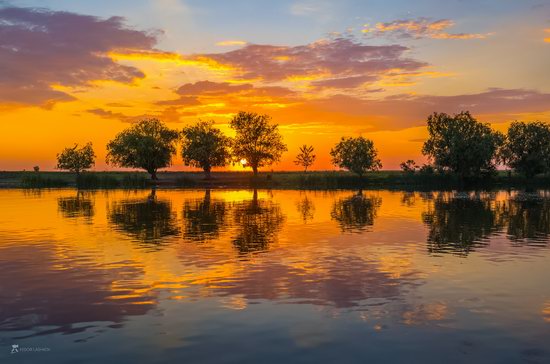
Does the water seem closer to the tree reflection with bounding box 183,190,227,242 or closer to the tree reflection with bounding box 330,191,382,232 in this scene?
the tree reflection with bounding box 183,190,227,242

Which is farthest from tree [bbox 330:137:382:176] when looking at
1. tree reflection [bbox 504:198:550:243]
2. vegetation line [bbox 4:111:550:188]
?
tree reflection [bbox 504:198:550:243]

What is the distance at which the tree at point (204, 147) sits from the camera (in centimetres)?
16225

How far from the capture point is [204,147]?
162 metres

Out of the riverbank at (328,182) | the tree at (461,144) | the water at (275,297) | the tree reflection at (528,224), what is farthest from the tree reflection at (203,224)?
the tree at (461,144)

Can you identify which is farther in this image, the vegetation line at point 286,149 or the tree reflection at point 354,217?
the vegetation line at point 286,149

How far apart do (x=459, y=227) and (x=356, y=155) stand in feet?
469

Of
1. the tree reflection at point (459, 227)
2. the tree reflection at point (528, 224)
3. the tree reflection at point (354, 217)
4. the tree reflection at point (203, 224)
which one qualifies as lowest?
the tree reflection at point (528, 224)

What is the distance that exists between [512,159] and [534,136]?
9207mm

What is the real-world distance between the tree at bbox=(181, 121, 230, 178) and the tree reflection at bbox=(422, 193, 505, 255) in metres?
113

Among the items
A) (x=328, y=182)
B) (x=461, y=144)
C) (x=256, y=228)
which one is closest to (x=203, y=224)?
(x=256, y=228)

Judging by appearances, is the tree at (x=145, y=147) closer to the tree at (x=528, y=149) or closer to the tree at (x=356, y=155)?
the tree at (x=356, y=155)

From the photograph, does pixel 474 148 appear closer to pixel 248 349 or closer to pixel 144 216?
pixel 144 216

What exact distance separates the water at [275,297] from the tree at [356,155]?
145684 millimetres

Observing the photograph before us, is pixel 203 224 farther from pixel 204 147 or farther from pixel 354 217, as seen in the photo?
pixel 204 147
